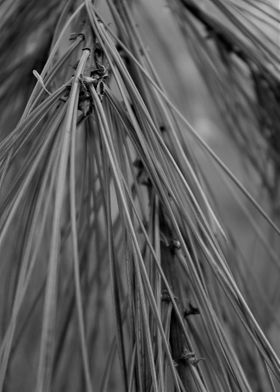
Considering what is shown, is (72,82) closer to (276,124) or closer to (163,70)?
(276,124)

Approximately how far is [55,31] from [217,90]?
7.1 inches

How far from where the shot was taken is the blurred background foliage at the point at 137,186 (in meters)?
0.38

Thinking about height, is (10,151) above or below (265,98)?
below

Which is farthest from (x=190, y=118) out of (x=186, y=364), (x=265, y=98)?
(x=186, y=364)

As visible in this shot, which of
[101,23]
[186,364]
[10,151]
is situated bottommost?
[186,364]

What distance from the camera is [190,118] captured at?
801 millimetres

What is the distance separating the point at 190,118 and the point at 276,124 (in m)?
0.21

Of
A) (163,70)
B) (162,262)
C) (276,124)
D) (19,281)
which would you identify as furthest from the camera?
(163,70)

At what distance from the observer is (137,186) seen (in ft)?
1.58

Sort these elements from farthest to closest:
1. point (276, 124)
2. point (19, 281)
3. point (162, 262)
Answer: point (276, 124) < point (162, 262) < point (19, 281)

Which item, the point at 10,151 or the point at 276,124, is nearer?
the point at 10,151

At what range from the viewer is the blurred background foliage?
376 millimetres

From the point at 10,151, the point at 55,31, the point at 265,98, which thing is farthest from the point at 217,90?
the point at 10,151

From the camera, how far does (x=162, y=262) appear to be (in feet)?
1.53
